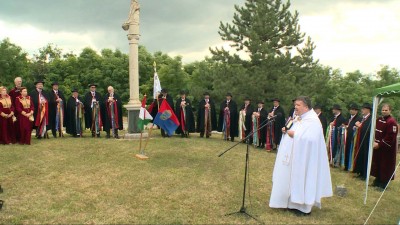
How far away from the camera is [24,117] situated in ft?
39.0

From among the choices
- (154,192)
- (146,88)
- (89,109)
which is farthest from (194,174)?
(146,88)

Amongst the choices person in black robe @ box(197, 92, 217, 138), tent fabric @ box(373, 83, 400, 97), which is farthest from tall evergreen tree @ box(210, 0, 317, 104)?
tent fabric @ box(373, 83, 400, 97)

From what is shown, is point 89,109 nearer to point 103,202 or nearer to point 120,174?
point 120,174

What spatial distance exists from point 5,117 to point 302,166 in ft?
31.7

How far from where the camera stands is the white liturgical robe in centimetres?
623

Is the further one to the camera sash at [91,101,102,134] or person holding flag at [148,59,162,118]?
sash at [91,101,102,134]

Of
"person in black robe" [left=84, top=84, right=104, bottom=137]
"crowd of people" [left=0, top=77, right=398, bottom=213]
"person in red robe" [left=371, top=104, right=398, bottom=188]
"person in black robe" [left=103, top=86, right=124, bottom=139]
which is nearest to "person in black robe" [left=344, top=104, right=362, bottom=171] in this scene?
"crowd of people" [left=0, top=77, right=398, bottom=213]

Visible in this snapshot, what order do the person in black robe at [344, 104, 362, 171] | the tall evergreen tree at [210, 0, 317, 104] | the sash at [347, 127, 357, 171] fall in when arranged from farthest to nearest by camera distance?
1. the tall evergreen tree at [210, 0, 317, 104]
2. the person in black robe at [344, 104, 362, 171]
3. the sash at [347, 127, 357, 171]

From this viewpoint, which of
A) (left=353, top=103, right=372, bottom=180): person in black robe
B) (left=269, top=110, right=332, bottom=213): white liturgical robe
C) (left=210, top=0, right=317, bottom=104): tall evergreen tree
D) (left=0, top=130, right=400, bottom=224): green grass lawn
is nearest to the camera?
(left=269, top=110, right=332, bottom=213): white liturgical robe

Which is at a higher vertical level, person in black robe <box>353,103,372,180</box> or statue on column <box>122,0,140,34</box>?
statue on column <box>122,0,140,34</box>

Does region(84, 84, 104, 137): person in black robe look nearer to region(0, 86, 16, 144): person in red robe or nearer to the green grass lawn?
the green grass lawn

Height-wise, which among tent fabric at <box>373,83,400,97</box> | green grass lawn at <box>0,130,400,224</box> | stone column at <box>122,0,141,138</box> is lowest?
green grass lawn at <box>0,130,400,224</box>

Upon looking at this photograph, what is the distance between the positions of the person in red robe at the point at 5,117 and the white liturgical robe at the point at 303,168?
9.16 metres

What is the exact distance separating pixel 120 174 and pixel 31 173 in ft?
7.15
